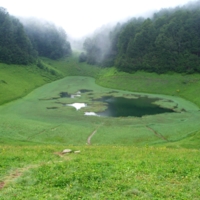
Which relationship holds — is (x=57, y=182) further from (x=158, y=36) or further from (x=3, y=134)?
(x=158, y=36)

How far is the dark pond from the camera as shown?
6612 cm

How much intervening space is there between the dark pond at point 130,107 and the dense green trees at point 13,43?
201 ft

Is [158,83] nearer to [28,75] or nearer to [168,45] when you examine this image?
[168,45]

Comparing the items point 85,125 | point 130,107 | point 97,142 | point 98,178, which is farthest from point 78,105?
point 98,178

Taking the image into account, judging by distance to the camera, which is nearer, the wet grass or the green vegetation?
the green vegetation

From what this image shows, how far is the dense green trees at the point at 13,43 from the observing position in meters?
125

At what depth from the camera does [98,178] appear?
16953 millimetres

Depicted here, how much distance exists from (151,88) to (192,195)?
288 feet

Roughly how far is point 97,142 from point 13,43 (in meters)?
107

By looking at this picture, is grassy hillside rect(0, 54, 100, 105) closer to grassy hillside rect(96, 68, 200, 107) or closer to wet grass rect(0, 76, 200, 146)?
wet grass rect(0, 76, 200, 146)

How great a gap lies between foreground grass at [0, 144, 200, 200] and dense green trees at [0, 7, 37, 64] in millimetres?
111143

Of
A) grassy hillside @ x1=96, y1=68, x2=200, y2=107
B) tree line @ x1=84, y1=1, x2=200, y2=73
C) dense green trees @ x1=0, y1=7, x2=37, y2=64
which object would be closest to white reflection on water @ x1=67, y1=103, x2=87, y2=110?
grassy hillside @ x1=96, y1=68, x2=200, y2=107

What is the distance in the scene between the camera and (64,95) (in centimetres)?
9312

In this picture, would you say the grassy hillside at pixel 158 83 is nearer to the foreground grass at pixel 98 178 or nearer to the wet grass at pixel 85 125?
the wet grass at pixel 85 125
